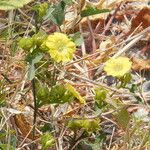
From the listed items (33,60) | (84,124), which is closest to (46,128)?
(84,124)

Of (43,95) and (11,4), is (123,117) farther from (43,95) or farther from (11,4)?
(11,4)

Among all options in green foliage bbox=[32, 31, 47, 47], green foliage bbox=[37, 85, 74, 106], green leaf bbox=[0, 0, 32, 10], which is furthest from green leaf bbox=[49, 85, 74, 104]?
green leaf bbox=[0, 0, 32, 10]

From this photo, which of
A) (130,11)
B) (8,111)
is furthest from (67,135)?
(130,11)

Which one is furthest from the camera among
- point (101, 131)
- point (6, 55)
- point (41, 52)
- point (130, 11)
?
point (130, 11)

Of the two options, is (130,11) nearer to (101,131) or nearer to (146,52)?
(146,52)

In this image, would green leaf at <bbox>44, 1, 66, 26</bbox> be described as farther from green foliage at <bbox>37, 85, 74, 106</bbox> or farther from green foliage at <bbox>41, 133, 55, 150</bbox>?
green foliage at <bbox>41, 133, 55, 150</bbox>

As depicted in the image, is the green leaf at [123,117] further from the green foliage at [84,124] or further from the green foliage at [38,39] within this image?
the green foliage at [38,39]
